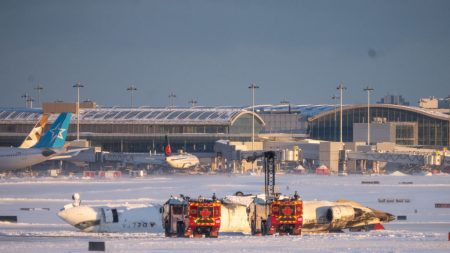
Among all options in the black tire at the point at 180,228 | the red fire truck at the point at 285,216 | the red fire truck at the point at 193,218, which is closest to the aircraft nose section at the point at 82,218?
the red fire truck at the point at 193,218

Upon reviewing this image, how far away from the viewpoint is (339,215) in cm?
6900

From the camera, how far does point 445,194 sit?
380 ft

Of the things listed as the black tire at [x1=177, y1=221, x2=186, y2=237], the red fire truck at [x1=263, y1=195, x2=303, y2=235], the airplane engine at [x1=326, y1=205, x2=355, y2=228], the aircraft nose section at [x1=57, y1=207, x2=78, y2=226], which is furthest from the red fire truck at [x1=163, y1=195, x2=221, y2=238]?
the airplane engine at [x1=326, y1=205, x2=355, y2=228]

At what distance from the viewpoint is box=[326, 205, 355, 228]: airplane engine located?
6881cm

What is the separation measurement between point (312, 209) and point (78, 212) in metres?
15.2

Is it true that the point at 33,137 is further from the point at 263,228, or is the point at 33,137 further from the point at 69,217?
the point at 263,228

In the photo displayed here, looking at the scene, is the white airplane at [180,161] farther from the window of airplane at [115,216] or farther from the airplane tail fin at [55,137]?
the window of airplane at [115,216]

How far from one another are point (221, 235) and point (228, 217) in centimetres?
140

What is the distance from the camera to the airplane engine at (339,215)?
68812mm

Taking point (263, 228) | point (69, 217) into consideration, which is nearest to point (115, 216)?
point (69, 217)

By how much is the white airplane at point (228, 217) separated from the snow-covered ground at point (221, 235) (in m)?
1.22

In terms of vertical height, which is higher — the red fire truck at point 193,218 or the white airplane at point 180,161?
the white airplane at point 180,161

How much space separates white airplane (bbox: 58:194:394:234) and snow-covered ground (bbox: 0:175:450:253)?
1216mm

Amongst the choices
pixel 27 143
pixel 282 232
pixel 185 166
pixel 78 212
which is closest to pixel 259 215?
pixel 282 232
